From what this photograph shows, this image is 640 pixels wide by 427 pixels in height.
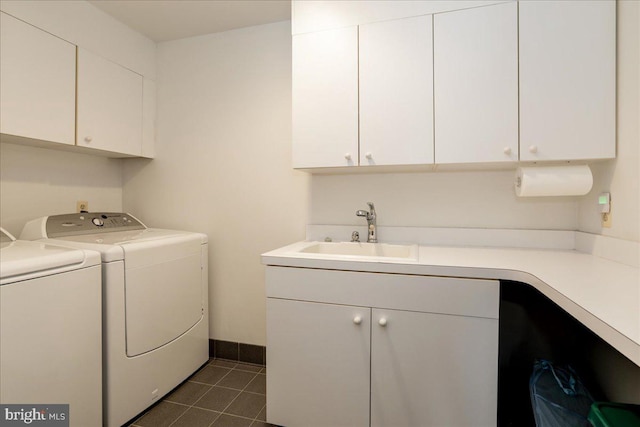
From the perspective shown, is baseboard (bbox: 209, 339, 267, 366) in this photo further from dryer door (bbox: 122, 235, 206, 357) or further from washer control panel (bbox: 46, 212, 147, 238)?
washer control panel (bbox: 46, 212, 147, 238)

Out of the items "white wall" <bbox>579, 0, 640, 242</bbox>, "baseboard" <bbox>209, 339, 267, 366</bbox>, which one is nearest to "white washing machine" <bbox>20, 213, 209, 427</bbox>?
"baseboard" <bbox>209, 339, 267, 366</bbox>

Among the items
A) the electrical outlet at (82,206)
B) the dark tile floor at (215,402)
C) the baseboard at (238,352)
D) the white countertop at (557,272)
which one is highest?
the electrical outlet at (82,206)

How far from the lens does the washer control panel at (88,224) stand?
1.83 meters

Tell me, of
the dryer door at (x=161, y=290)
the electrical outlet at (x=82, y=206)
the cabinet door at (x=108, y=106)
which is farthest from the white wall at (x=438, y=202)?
the electrical outlet at (x=82, y=206)

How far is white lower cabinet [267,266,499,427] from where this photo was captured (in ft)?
4.25

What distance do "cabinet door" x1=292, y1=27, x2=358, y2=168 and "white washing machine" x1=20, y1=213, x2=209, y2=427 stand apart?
3.07 feet

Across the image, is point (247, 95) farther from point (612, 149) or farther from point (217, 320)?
point (612, 149)

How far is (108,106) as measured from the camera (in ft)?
6.86

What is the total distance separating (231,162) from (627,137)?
6.99ft

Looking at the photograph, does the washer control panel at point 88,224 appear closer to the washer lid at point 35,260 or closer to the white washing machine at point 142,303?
the white washing machine at point 142,303

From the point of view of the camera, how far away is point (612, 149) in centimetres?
140

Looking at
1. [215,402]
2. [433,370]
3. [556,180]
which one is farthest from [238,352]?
[556,180]

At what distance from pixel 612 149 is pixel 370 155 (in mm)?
1048

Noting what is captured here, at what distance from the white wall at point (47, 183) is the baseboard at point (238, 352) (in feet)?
4.36
